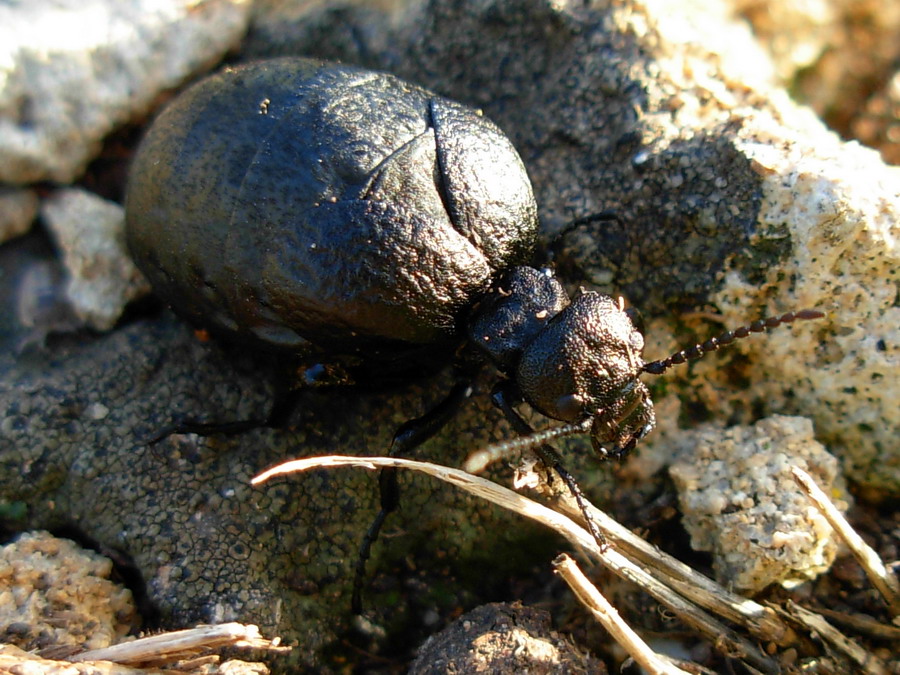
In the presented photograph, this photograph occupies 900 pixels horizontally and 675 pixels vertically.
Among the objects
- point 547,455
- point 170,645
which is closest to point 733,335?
point 547,455

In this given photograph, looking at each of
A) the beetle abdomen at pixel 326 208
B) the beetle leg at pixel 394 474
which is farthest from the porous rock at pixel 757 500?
the beetle abdomen at pixel 326 208

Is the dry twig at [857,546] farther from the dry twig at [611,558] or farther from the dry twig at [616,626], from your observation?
the dry twig at [616,626]

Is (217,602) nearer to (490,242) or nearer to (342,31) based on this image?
(490,242)

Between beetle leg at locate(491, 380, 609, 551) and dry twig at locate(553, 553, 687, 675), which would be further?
beetle leg at locate(491, 380, 609, 551)

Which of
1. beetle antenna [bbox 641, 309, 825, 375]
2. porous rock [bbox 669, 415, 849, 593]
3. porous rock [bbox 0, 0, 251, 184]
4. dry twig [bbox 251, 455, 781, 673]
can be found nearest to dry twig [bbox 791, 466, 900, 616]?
porous rock [bbox 669, 415, 849, 593]

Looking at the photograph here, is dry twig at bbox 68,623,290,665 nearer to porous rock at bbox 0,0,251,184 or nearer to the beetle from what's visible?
the beetle

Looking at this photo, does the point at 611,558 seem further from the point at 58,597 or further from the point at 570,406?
the point at 58,597
